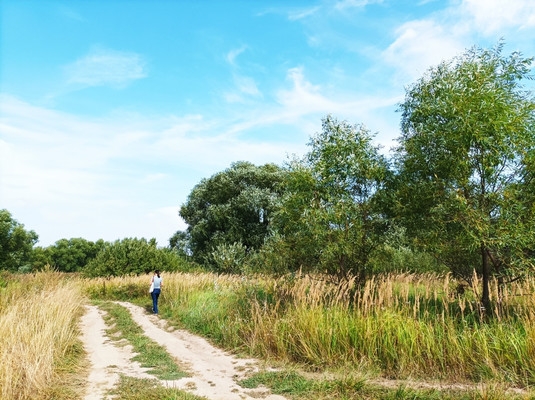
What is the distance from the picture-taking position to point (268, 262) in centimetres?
1297

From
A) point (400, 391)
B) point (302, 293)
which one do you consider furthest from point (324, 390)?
point (302, 293)

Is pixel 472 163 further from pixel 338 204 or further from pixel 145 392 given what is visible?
pixel 145 392

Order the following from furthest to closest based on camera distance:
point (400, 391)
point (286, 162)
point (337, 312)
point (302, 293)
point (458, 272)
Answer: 1. point (286, 162)
2. point (458, 272)
3. point (302, 293)
4. point (337, 312)
5. point (400, 391)

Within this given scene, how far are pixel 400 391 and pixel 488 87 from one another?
6.97 meters

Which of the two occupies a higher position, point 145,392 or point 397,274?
point 397,274

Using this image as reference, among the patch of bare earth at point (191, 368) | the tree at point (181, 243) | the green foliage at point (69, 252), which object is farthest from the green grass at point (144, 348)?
the green foliage at point (69, 252)

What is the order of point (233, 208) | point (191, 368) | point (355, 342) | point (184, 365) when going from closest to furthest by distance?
point (355, 342) < point (191, 368) < point (184, 365) < point (233, 208)

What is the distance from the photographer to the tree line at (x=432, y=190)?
8.32m

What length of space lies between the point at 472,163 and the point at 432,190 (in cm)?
103

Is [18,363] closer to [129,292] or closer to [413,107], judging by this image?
[413,107]

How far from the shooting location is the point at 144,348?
9555 mm

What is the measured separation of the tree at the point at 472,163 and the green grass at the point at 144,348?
6.34 meters

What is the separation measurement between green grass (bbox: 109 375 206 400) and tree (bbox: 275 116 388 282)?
5.64 m

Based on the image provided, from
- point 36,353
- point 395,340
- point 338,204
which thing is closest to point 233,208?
point 338,204
